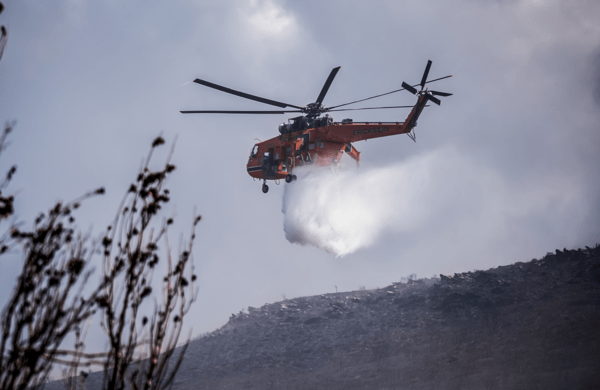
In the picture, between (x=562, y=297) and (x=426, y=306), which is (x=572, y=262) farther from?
(x=426, y=306)

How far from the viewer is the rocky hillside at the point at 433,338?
179 ft

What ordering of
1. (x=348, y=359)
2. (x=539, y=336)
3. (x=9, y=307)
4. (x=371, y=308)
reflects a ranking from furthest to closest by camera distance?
(x=371, y=308)
(x=348, y=359)
(x=539, y=336)
(x=9, y=307)

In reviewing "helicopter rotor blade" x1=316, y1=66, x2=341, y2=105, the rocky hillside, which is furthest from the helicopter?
the rocky hillside

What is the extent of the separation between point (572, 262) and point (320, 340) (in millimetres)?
39970

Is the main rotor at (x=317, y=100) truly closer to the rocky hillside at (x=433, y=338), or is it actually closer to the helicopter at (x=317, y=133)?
the helicopter at (x=317, y=133)

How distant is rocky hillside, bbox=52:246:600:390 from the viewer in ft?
179

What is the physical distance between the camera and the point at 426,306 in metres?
74.4

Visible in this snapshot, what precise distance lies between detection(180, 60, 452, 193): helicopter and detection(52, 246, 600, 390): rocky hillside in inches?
1445

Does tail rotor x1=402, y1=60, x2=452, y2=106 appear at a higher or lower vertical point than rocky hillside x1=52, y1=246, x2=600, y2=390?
higher

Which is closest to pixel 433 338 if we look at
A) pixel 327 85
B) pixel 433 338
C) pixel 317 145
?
pixel 433 338

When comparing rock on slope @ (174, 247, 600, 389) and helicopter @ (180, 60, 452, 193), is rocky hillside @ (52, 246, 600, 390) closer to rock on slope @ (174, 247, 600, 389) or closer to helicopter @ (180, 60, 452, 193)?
rock on slope @ (174, 247, 600, 389)

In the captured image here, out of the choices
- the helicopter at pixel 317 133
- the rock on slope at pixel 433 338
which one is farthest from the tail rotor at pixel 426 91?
the rock on slope at pixel 433 338

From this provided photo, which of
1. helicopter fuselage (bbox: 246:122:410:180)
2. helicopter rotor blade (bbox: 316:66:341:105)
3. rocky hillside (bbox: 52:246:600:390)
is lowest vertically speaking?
rocky hillside (bbox: 52:246:600:390)

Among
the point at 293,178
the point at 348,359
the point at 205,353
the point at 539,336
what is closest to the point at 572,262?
the point at 539,336
